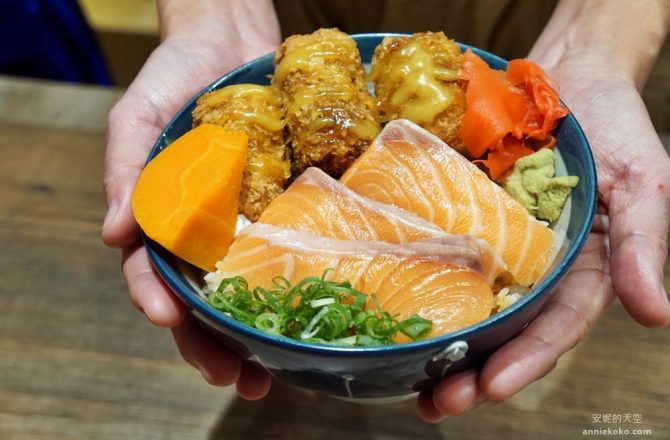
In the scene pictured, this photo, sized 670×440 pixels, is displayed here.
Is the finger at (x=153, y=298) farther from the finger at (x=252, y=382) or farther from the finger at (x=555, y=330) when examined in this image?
the finger at (x=555, y=330)

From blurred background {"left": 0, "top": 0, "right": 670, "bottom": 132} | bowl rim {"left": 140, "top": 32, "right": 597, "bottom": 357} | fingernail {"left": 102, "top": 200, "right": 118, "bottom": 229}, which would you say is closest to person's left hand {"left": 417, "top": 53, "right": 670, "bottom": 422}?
bowl rim {"left": 140, "top": 32, "right": 597, "bottom": 357}

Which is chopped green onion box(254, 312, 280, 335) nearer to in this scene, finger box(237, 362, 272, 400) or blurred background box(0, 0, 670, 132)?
finger box(237, 362, 272, 400)

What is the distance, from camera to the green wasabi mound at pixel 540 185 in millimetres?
1748

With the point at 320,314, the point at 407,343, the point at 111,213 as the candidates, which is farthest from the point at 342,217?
the point at 111,213

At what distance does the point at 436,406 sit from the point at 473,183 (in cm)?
58

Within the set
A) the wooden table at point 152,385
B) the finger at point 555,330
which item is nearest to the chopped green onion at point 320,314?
the finger at point 555,330

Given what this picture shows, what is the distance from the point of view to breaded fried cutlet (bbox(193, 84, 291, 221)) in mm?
1785

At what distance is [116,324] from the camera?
8.23 feet

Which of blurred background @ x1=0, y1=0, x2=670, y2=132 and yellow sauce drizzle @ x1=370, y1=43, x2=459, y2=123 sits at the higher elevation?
yellow sauce drizzle @ x1=370, y1=43, x2=459, y2=123

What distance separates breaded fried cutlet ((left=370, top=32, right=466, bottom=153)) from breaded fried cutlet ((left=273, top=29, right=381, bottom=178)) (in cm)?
8

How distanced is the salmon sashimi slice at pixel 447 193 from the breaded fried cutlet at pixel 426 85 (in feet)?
0.24

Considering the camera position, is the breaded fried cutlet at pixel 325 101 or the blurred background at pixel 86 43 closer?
the breaded fried cutlet at pixel 325 101

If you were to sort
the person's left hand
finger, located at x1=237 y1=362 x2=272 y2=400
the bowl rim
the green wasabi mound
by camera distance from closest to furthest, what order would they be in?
the bowl rim
the person's left hand
the green wasabi mound
finger, located at x1=237 y1=362 x2=272 y2=400

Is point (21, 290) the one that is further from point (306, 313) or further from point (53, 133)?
point (306, 313)
